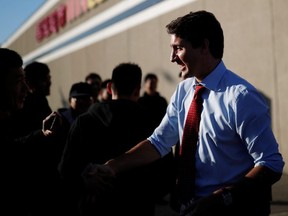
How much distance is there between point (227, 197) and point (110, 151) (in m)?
1.25

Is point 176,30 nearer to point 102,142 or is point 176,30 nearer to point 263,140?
point 263,140

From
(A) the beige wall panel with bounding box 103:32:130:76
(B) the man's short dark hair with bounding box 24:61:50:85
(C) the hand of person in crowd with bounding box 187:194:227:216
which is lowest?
(C) the hand of person in crowd with bounding box 187:194:227:216

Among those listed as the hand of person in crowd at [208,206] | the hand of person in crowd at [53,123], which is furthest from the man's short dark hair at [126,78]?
the hand of person in crowd at [208,206]

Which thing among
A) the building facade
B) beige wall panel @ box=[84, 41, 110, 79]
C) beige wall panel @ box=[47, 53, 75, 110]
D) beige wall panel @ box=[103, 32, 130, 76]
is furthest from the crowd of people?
beige wall panel @ box=[47, 53, 75, 110]

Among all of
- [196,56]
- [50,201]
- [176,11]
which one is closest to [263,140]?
[196,56]

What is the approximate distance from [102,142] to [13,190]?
1.28 metres

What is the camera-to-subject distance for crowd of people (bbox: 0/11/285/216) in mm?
2102

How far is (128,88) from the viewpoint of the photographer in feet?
11.1

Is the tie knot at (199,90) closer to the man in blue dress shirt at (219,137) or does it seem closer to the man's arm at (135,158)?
the man in blue dress shirt at (219,137)

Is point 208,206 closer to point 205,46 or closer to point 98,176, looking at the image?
point 98,176

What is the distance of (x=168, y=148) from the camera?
110 inches

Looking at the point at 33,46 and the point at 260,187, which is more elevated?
the point at 33,46

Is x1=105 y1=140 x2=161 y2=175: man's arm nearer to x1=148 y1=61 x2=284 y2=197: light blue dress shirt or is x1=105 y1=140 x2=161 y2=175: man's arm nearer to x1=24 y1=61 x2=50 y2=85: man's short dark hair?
x1=148 y1=61 x2=284 y2=197: light blue dress shirt

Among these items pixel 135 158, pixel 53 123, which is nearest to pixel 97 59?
pixel 53 123
